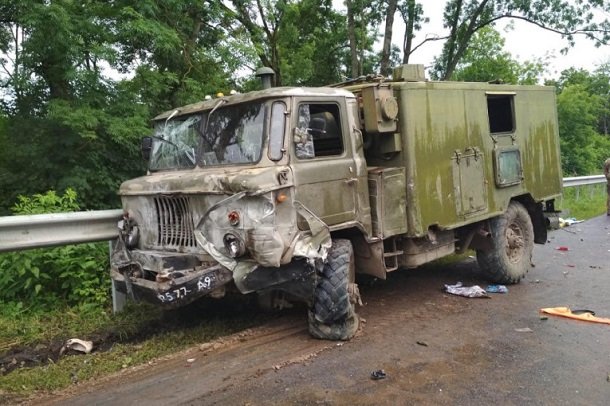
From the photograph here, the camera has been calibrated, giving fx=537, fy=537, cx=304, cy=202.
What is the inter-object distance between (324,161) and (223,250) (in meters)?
1.28

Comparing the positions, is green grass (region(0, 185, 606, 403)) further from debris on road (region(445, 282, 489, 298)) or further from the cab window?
debris on road (region(445, 282, 489, 298))

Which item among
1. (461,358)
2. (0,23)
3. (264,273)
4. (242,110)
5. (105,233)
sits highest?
(0,23)

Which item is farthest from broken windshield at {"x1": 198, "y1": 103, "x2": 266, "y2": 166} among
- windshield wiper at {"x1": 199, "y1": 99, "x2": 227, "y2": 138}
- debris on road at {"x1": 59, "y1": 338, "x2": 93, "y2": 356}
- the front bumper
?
debris on road at {"x1": 59, "y1": 338, "x2": 93, "y2": 356}

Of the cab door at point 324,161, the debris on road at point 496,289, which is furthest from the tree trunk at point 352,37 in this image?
the cab door at point 324,161

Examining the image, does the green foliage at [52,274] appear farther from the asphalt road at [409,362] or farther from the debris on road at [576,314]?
the debris on road at [576,314]

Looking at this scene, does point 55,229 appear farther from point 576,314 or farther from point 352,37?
point 352,37

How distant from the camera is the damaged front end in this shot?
4246 mm

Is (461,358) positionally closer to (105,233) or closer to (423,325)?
(423,325)

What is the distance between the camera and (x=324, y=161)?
16.3 feet

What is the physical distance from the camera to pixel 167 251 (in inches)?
189

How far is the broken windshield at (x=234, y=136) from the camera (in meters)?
4.75

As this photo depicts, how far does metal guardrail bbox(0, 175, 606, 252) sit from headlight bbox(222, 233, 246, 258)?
5.80ft

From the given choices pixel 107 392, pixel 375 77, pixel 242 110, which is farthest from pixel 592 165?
pixel 107 392

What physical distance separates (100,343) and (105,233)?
1151mm
